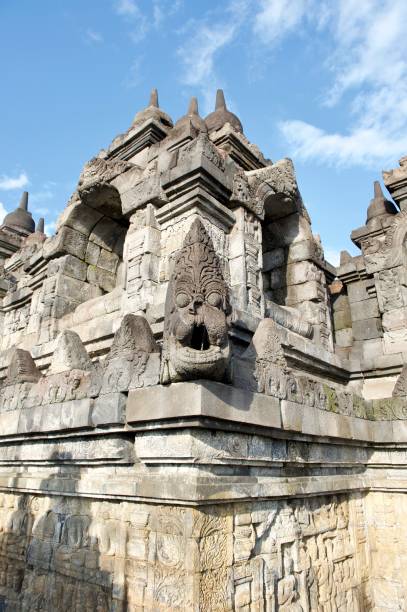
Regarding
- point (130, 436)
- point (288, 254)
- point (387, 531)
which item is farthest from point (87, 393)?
point (288, 254)

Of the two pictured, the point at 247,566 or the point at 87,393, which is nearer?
the point at 247,566

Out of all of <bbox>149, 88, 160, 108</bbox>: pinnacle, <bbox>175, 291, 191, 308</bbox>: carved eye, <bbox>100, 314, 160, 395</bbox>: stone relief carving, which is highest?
<bbox>149, 88, 160, 108</bbox>: pinnacle

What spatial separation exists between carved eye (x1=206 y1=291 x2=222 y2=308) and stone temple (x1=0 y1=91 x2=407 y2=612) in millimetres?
19

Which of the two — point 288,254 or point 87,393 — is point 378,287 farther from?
point 87,393

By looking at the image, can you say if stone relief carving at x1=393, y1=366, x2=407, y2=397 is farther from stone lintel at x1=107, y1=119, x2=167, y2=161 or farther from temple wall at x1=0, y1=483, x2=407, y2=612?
stone lintel at x1=107, y1=119, x2=167, y2=161

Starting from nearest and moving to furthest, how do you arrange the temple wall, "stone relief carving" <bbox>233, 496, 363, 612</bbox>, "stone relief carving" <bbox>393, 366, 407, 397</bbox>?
1. the temple wall
2. "stone relief carving" <bbox>233, 496, 363, 612</bbox>
3. "stone relief carving" <bbox>393, 366, 407, 397</bbox>

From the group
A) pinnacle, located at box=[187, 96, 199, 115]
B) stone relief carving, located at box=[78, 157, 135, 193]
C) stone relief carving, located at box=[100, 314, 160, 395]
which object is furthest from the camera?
pinnacle, located at box=[187, 96, 199, 115]

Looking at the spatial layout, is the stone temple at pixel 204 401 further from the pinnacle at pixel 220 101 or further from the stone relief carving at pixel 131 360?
the pinnacle at pixel 220 101

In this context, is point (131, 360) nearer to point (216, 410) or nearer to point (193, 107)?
point (216, 410)

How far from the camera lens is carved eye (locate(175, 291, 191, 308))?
3.82 m

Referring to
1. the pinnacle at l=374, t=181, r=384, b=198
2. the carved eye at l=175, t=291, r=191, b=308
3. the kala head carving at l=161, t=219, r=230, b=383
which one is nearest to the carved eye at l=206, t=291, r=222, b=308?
the kala head carving at l=161, t=219, r=230, b=383

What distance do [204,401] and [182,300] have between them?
0.86m

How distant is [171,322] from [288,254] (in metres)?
5.25

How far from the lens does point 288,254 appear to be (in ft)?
28.4
